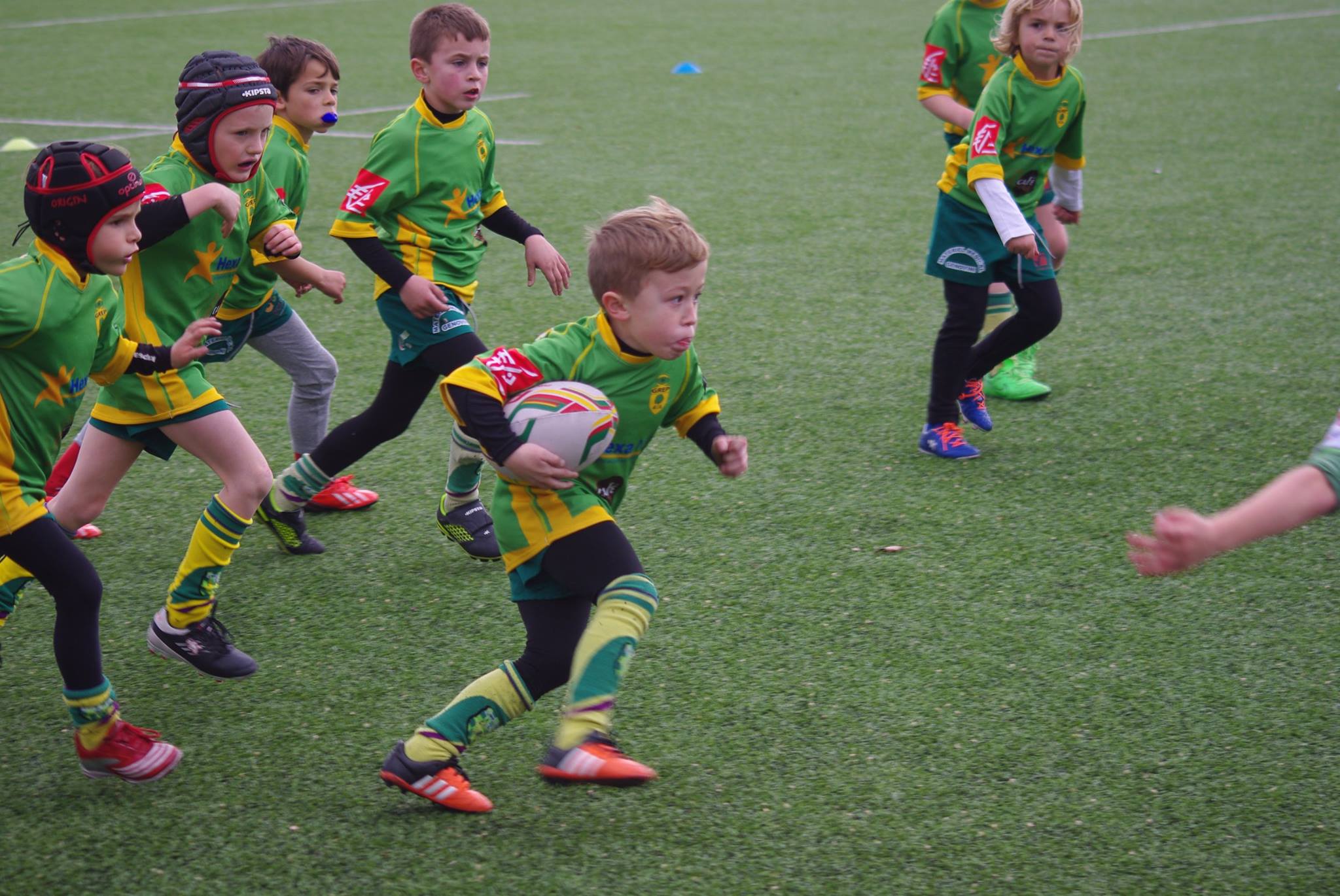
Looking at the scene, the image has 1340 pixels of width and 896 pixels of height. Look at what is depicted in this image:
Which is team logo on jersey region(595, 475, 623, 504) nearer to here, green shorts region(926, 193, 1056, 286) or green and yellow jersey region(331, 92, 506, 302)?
green and yellow jersey region(331, 92, 506, 302)

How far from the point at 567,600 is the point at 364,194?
1752 millimetres

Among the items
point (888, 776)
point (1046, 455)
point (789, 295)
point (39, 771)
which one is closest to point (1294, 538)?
point (1046, 455)

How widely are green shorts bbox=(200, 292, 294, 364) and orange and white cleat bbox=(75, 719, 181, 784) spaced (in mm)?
1337

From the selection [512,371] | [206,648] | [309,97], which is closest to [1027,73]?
[309,97]

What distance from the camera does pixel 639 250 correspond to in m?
2.82

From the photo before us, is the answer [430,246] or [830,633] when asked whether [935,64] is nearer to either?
[430,246]

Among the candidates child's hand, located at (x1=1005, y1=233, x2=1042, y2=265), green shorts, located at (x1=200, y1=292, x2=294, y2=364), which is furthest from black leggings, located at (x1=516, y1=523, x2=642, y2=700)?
child's hand, located at (x1=1005, y1=233, x2=1042, y2=265)

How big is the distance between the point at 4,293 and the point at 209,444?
0.88 m

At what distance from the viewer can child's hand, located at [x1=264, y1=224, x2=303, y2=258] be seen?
3773mm

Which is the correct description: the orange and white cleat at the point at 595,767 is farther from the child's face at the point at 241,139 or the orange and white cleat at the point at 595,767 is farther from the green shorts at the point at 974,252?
the green shorts at the point at 974,252

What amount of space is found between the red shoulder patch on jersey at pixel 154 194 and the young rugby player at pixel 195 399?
0.02 metres

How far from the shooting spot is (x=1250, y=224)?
8.12 m

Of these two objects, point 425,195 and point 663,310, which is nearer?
point 663,310

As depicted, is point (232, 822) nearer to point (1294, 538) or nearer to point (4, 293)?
point (4, 293)
